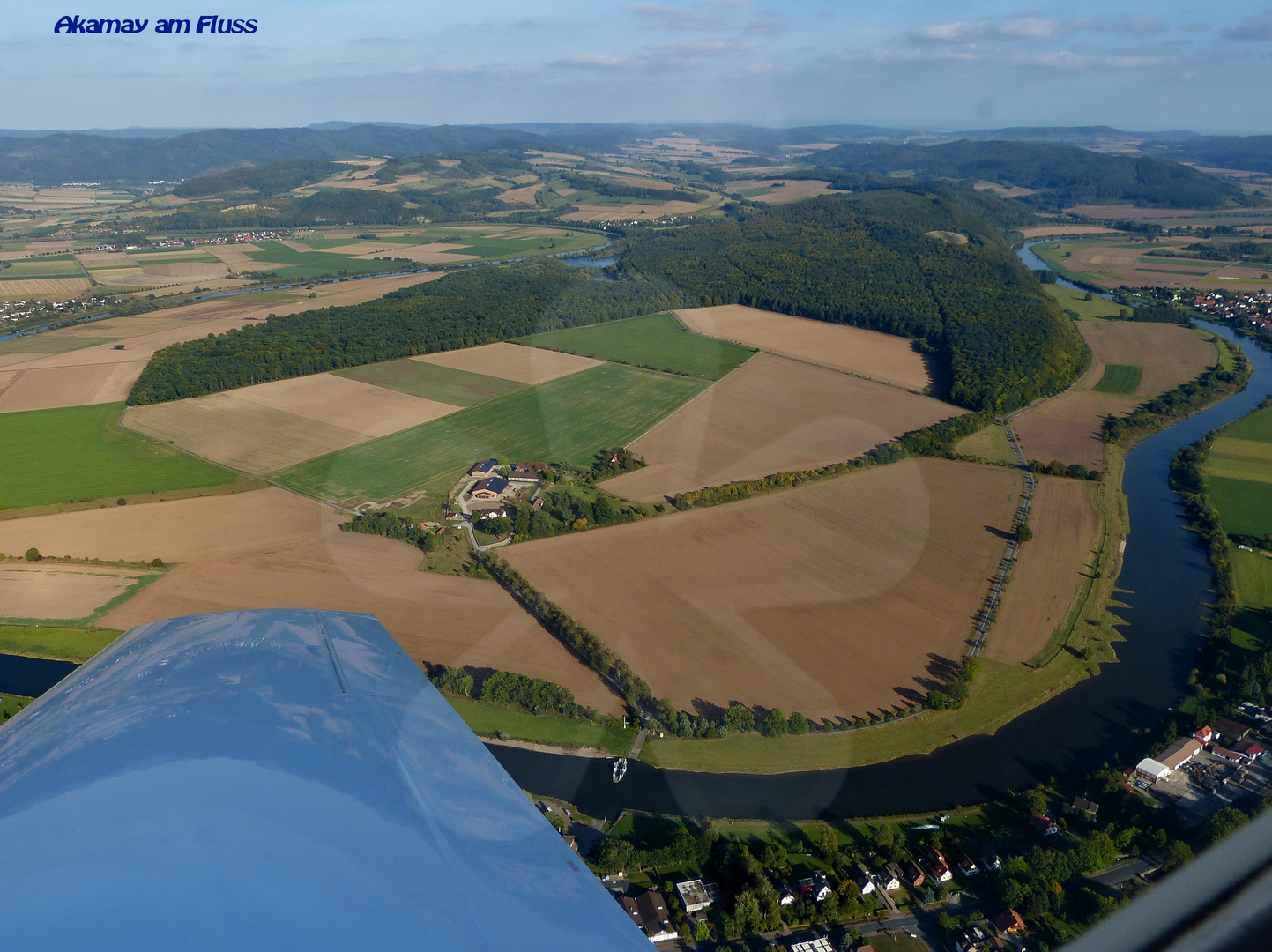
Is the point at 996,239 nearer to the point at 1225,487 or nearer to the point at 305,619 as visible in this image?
the point at 1225,487

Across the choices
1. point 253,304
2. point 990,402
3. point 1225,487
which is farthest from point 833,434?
point 253,304

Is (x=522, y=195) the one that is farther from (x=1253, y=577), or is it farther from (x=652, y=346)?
(x=1253, y=577)

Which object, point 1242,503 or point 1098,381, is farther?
point 1098,381

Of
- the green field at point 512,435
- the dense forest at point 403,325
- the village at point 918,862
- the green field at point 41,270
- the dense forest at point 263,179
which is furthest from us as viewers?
the dense forest at point 263,179

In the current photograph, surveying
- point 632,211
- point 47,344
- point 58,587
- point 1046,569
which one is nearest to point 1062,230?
point 632,211

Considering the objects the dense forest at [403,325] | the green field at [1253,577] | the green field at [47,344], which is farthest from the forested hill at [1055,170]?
the green field at [47,344]

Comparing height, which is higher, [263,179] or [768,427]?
[263,179]

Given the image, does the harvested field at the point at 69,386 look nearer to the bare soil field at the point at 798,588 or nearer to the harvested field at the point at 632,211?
the bare soil field at the point at 798,588
